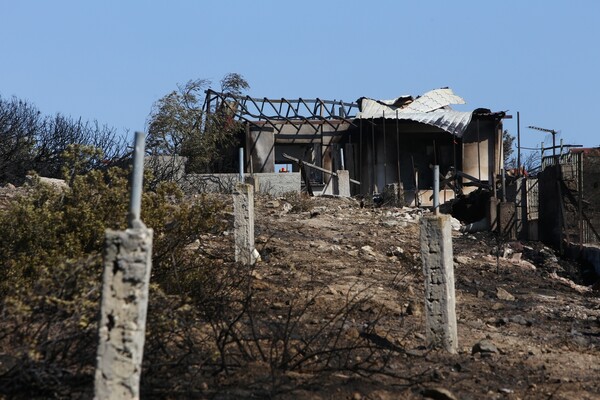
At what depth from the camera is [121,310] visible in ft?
15.2

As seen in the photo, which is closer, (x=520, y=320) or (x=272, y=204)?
(x=520, y=320)

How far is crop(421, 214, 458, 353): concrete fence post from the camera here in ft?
26.6

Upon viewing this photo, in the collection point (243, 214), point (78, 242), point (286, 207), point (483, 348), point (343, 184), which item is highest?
point (343, 184)

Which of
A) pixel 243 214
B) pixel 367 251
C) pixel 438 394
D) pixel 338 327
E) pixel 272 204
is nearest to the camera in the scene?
pixel 438 394

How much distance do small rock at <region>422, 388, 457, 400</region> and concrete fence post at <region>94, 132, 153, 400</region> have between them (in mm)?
2380

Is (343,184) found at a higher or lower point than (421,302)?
higher

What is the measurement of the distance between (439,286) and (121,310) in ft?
13.2

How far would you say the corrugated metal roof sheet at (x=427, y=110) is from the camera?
28078 millimetres

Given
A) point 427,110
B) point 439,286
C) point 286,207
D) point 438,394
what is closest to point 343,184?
point 286,207

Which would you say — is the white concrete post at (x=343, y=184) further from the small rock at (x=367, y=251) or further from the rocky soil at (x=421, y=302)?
the small rock at (x=367, y=251)

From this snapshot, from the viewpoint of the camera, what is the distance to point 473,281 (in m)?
14.0

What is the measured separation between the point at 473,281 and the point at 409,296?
276cm

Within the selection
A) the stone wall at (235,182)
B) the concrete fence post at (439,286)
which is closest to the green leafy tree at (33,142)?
the stone wall at (235,182)

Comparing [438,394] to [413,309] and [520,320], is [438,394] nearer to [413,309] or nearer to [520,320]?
[413,309]
